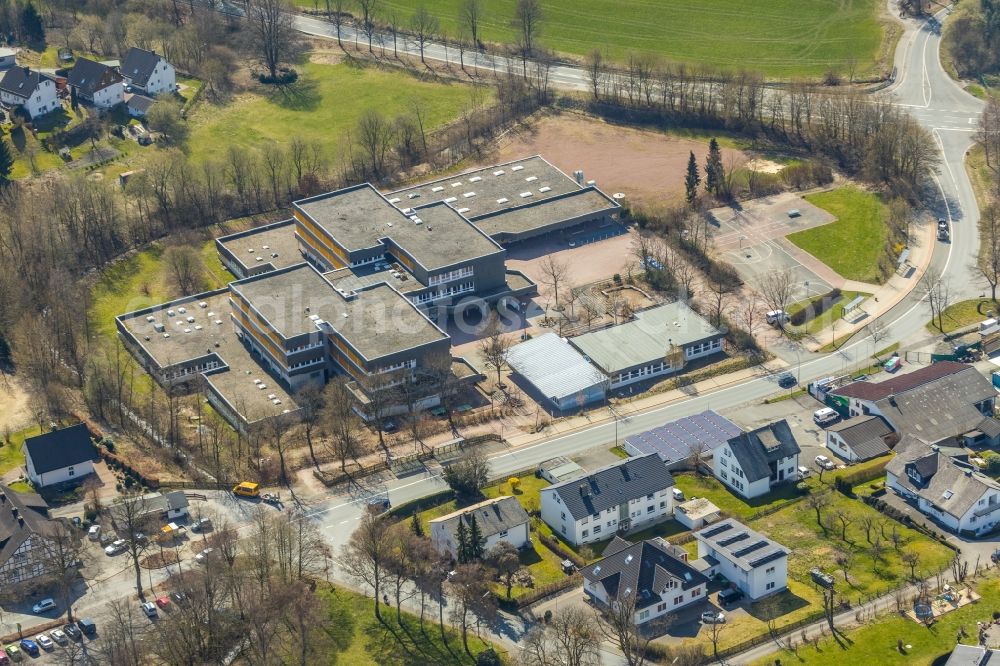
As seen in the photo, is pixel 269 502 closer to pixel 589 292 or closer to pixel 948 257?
pixel 589 292

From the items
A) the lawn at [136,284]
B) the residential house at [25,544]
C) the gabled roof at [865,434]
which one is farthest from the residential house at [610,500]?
the lawn at [136,284]

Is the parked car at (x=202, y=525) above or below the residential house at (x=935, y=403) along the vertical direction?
below

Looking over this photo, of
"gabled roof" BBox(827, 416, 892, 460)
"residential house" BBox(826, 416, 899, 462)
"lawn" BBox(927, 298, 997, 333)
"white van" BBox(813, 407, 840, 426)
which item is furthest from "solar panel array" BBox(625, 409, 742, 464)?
"lawn" BBox(927, 298, 997, 333)

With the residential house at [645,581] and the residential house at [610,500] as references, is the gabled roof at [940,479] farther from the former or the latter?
the residential house at [645,581]

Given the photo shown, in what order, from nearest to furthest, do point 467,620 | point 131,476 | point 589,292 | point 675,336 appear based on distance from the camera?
point 467,620 < point 131,476 < point 675,336 < point 589,292

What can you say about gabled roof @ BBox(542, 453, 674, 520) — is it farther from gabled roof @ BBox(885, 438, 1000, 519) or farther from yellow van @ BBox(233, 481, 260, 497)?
yellow van @ BBox(233, 481, 260, 497)

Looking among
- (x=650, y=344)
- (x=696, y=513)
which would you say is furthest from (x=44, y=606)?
(x=650, y=344)

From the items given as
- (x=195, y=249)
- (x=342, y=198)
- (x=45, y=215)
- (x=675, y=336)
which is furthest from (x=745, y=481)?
(x=45, y=215)
